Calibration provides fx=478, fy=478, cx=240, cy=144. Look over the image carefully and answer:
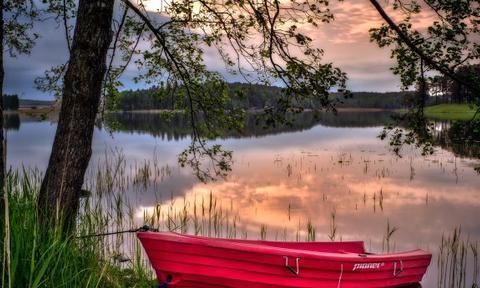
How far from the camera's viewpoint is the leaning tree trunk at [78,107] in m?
6.74

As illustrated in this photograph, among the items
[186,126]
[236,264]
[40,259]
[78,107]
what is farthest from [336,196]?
[186,126]

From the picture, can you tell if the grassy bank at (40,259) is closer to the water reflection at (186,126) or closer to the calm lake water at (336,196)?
the water reflection at (186,126)

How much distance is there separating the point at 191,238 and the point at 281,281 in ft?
5.66

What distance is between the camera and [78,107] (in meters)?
6.75

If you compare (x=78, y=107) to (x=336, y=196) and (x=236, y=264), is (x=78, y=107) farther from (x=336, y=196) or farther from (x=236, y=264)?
(x=336, y=196)

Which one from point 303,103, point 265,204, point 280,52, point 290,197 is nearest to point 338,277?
point 303,103

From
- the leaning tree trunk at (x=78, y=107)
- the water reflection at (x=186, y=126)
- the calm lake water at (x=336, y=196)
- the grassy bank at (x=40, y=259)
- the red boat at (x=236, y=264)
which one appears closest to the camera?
the grassy bank at (x=40, y=259)

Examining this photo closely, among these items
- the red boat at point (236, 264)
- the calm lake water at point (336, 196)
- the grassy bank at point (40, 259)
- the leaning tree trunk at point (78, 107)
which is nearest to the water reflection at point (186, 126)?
the red boat at point (236, 264)

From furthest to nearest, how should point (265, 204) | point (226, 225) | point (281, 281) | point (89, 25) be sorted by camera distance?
point (265, 204) → point (226, 225) → point (281, 281) → point (89, 25)

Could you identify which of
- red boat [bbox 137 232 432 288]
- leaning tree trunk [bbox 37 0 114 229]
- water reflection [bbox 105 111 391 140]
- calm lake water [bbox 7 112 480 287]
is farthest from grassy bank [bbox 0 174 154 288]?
calm lake water [bbox 7 112 480 287]

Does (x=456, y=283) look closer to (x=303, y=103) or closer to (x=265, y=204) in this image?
(x=303, y=103)

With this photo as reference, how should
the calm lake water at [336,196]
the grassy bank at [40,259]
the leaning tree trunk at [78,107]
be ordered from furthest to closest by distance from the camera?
1. the calm lake water at [336,196]
2. the leaning tree trunk at [78,107]
3. the grassy bank at [40,259]

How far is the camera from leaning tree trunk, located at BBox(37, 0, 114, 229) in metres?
6.74

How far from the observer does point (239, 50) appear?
9.17 meters
